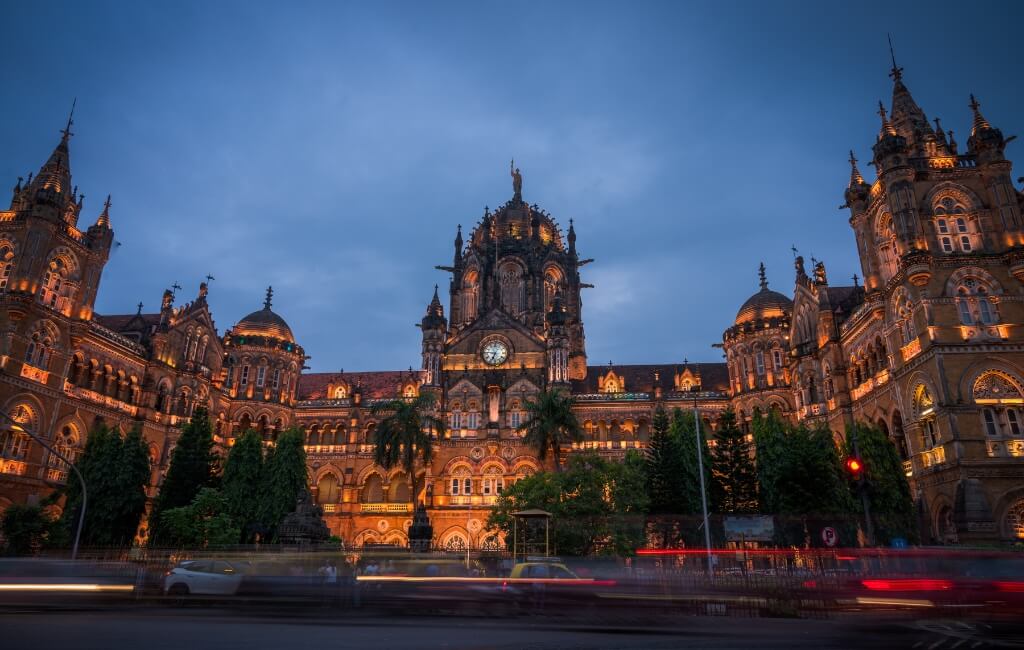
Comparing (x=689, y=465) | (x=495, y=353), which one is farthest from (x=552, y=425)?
(x=495, y=353)

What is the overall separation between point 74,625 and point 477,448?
46260 millimetres

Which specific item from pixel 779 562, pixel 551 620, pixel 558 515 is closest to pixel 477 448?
pixel 558 515

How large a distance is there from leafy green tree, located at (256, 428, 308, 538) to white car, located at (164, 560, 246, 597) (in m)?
27.8

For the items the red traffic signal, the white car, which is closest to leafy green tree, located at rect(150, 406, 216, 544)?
the white car

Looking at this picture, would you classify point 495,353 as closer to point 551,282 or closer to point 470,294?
point 470,294

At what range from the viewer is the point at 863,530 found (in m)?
38.8

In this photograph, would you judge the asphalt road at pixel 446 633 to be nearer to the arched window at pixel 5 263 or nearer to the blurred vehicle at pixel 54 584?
the blurred vehicle at pixel 54 584

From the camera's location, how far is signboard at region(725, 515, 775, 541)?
124 ft

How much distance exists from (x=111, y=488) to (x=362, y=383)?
109 feet

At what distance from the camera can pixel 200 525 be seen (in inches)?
1609

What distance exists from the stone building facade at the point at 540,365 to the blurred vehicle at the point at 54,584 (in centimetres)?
3288

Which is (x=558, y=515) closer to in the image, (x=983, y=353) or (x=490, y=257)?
(x=983, y=353)

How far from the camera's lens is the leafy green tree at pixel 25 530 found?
3594cm

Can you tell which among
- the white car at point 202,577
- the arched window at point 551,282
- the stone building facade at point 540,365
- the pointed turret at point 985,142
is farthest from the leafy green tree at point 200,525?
the pointed turret at point 985,142
